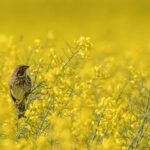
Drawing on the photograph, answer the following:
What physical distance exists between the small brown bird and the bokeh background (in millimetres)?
12431

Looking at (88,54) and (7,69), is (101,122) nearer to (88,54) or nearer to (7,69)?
(88,54)

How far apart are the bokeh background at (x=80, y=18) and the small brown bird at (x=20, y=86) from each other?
40.8ft

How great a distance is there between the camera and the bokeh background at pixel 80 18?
60.3 ft

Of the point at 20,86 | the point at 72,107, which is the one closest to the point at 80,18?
the point at 20,86

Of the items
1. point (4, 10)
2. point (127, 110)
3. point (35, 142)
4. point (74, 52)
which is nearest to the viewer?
point (35, 142)

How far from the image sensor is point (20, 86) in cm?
457

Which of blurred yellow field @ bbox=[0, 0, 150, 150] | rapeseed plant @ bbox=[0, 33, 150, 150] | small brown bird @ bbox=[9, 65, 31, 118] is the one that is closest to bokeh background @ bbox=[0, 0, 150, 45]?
blurred yellow field @ bbox=[0, 0, 150, 150]

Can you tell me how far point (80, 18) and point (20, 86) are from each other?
1726 cm

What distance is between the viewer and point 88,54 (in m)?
4.21

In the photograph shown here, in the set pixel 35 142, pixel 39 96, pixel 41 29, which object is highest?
pixel 41 29

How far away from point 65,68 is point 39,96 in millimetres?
454

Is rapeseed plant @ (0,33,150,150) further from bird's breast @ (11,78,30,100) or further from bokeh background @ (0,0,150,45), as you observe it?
bokeh background @ (0,0,150,45)

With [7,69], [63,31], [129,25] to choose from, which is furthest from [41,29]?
[7,69]

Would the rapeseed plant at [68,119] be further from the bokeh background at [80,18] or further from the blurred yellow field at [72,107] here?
the bokeh background at [80,18]
